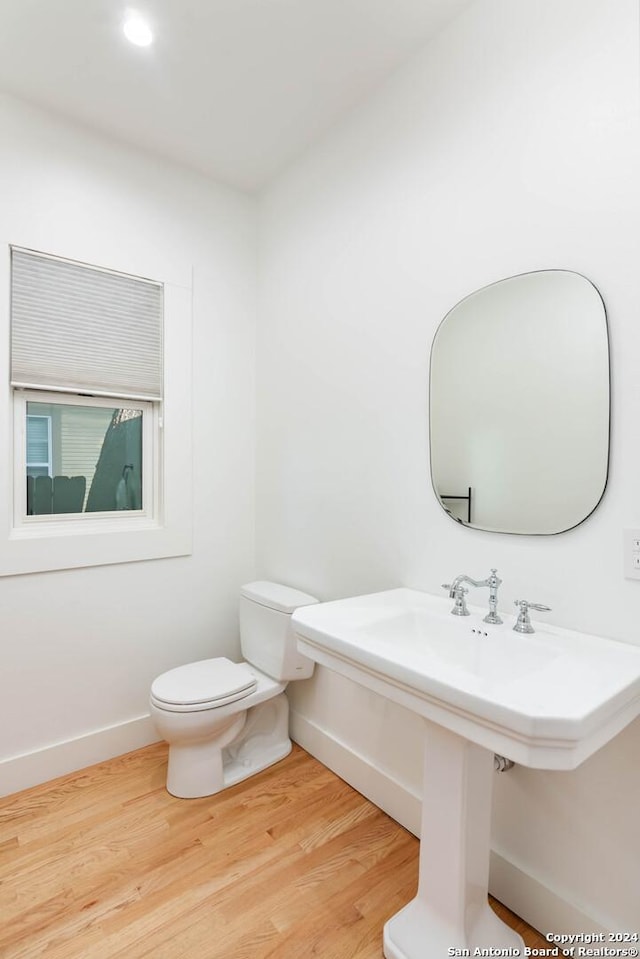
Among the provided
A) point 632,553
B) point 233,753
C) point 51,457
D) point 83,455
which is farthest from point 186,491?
point 632,553

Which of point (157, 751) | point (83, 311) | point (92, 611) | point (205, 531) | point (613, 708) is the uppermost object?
point (83, 311)

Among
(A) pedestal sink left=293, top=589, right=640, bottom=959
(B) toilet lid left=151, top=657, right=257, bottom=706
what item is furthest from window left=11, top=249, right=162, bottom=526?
(A) pedestal sink left=293, top=589, right=640, bottom=959

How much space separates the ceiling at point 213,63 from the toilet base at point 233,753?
2.49 m

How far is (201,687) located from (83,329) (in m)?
1.59

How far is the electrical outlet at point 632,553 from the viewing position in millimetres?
1210

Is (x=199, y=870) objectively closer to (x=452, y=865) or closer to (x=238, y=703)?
(x=238, y=703)

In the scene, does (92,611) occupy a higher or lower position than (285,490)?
lower

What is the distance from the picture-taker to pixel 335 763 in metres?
2.09

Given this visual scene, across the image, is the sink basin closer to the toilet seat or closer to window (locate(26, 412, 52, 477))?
the toilet seat

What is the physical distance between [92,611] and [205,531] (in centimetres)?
62

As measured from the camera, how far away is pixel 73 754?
210 cm

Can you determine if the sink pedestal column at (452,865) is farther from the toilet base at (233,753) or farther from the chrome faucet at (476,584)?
the toilet base at (233,753)

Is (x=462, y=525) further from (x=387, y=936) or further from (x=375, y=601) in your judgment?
(x=387, y=936)

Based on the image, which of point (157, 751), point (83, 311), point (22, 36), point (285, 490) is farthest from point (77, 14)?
point (157, 751)
